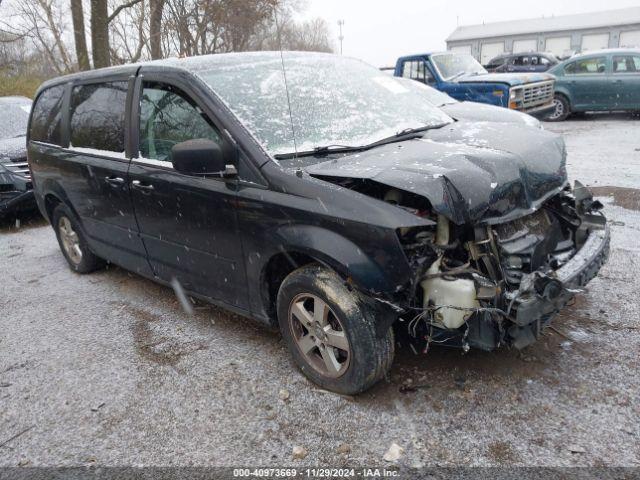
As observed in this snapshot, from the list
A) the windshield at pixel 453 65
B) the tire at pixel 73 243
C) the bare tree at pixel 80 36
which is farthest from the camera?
the bare tree at pixel 80 36

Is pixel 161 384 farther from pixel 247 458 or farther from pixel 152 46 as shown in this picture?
pixel 152 46

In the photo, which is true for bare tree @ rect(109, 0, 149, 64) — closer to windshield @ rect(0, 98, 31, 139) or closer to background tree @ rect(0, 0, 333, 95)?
background tree @ rect(0, 0, 333, 95)

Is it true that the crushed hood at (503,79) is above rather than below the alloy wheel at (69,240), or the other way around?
above

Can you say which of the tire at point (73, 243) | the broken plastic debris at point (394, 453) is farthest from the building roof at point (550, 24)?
A: the broken plastic debris at point (394, 453)

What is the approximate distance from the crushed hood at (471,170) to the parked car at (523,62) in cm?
2035

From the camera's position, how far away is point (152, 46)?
21422 mm

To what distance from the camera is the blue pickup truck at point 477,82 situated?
439 inches

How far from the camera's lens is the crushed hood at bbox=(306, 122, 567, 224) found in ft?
8.58

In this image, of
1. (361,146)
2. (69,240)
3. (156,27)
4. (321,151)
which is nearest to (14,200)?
(69,240)

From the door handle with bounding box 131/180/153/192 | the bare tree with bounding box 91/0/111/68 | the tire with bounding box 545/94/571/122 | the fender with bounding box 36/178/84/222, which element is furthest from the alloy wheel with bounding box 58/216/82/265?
the tire with bounding box 545/94/571/122

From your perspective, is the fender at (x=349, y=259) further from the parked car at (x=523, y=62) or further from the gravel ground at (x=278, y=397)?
the parked car at (x=523, y=62)

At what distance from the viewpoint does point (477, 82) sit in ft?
37.3

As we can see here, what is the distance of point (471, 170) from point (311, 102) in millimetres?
1246

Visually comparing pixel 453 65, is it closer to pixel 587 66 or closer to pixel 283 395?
pixel 587 66
